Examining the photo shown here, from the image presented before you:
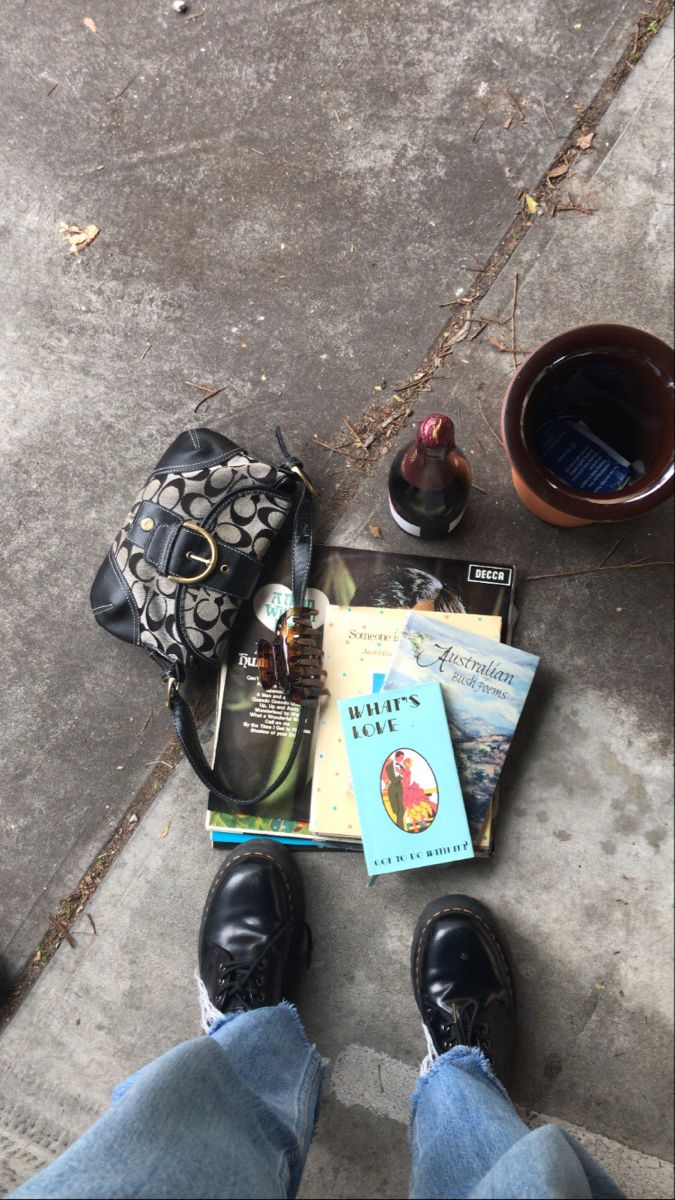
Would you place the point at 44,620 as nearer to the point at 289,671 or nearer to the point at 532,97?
the point at 289,671

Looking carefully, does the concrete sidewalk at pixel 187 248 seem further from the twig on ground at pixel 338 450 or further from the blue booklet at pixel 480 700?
the blue booklet at pixel 480 700

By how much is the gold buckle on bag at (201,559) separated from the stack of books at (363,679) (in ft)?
0.36

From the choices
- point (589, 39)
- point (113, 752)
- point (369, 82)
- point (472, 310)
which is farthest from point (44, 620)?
point (589, 39)

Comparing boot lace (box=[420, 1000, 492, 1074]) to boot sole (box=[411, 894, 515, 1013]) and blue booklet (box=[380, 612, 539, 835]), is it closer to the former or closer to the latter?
boot sole (box=[411, 894, 515, 1013])

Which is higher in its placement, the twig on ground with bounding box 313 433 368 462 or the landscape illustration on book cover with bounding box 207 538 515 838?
the twig on ground with bounding box 313 433 368 462

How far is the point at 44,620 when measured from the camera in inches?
48.0

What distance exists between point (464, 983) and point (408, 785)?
1.02 ft

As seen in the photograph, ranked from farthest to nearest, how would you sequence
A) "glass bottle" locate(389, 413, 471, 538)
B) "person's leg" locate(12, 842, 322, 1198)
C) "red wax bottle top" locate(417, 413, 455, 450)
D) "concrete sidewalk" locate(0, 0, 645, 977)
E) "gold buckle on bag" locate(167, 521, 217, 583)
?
"concrete sidewalk" locate(0, 0, 645, 977) < "gold buckle on bag" locate(167, 521, 217, 583) < "glass bottle" locate(389, 413, 471, 538) < "red wax bottle top" locate(417, 413, 455, 450) < "person's leg" locate(12, 842, 322, 1198)

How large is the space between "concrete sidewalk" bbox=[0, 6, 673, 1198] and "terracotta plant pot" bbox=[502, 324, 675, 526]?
0.21 meters

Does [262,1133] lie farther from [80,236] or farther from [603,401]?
[80,236]

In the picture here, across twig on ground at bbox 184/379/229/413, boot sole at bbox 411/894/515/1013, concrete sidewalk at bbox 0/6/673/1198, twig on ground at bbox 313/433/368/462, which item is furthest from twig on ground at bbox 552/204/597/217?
boot sole at bbox 411/894/515/1013

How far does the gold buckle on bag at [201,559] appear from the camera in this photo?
108cm

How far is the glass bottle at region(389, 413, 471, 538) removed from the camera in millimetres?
967

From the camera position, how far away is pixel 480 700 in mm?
1103
